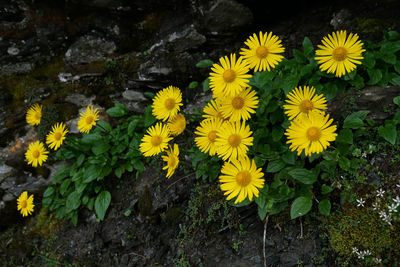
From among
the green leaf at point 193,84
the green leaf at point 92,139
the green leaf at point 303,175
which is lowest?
the green leaf at point 303,175

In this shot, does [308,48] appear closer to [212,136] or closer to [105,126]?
[212,136]

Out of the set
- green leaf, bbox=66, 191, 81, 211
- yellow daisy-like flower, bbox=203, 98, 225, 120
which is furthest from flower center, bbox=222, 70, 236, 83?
green leaf, bbox=66, 191, 81, 211

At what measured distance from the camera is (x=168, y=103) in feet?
10.2

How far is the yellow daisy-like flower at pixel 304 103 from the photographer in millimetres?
2482

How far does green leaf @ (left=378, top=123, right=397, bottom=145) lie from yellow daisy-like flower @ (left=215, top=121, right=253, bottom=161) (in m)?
1.17

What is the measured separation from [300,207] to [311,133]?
698mm

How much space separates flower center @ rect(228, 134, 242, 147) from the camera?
8.31ft

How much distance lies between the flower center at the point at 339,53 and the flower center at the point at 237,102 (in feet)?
3.06

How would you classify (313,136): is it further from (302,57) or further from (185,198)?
(185,198)

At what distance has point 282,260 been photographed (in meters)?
2.49

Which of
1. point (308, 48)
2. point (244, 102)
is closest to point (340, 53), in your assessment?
point (308, 48)

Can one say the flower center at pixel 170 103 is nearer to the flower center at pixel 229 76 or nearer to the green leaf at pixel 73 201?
the flower center at pixel 229 76

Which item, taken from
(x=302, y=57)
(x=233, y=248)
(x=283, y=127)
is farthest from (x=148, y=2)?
(x=233, y=248)

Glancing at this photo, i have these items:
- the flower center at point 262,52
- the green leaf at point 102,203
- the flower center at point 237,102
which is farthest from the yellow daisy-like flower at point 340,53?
the green leaf at point 102,203
